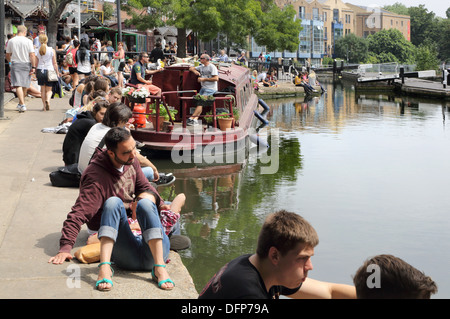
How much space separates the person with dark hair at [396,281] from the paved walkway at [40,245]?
2.41 m

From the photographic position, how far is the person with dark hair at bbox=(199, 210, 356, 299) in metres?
2.71

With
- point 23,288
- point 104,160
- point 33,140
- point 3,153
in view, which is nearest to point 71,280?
point 23,288

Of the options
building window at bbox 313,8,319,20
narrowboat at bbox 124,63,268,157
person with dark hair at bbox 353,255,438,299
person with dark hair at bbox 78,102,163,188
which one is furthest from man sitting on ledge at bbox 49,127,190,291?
building window at bbox 313,8,319,20

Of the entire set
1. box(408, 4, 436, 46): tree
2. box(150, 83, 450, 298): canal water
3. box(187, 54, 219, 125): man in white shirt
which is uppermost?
box(408, 4, 436, 46): tree

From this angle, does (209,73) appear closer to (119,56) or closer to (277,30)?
A: (119,56)

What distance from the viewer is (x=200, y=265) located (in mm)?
7047

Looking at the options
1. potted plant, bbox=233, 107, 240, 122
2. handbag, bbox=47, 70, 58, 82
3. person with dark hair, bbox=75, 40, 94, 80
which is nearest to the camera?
handbag, bbox=47, 70, 58, 82

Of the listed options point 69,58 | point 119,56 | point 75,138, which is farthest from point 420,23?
point 75,138

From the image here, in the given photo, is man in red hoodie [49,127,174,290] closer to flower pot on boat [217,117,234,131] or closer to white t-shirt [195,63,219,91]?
flower pot on boat [217,117,234,131]

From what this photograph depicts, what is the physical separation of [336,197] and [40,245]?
6429mm

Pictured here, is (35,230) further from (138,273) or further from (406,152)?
(406,152)

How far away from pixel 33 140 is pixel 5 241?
5.79 meters

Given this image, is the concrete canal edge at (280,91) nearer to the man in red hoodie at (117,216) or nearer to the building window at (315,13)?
the man in red hoodie at (117,216)

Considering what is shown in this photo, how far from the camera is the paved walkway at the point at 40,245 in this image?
4594 mm
